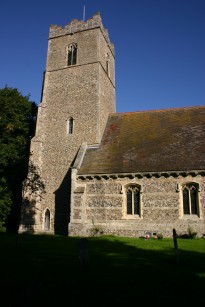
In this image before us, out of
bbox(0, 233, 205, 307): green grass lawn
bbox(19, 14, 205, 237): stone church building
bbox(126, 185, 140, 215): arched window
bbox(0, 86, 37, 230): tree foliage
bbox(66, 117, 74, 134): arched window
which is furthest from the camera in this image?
bbox(66, 117, 74, 134): arched window

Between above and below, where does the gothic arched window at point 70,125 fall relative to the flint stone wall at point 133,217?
above

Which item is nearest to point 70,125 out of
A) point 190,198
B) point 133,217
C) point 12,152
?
point 12,152

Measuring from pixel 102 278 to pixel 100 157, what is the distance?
1254cm

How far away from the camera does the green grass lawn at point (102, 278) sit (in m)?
4.99

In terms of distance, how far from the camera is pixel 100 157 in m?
18.8

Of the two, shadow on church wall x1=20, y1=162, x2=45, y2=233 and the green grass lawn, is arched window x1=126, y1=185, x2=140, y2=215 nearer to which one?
the green grass lawn

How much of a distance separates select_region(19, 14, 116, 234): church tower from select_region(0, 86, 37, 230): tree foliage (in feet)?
7.33

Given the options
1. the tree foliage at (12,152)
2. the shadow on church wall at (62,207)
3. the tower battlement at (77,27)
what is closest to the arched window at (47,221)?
the shadow on church wall at (62,207)

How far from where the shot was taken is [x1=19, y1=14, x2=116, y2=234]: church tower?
64.7 feet

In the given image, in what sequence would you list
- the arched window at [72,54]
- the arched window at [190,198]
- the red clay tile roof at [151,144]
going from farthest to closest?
the arched window at [72,54] → the red clay tile roof at [151,144] → the arched window at [190,198]

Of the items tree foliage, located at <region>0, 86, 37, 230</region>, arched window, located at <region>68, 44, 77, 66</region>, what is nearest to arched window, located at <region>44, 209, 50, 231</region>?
tree foliage, located at <region>0, 86, 37, 230</region>

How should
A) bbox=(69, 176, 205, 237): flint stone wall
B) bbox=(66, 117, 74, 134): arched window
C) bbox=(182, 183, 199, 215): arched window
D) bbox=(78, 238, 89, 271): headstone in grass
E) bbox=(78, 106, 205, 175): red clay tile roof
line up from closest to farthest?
bbox=(78, 238, 89, 271): headstone in grass, bbox=(69, 176, 205, 237): flint stone wall, bbox=(182, 183, 199, 215): arched window, bbox=(78, 106, 205, 175): red clay tile roof, bbox=(66, 117, 74, 134): arched window

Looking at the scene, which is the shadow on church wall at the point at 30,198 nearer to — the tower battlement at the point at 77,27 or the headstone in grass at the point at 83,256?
the headstone in grass at the point at 83,256

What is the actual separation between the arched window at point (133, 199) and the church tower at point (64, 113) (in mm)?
4691
